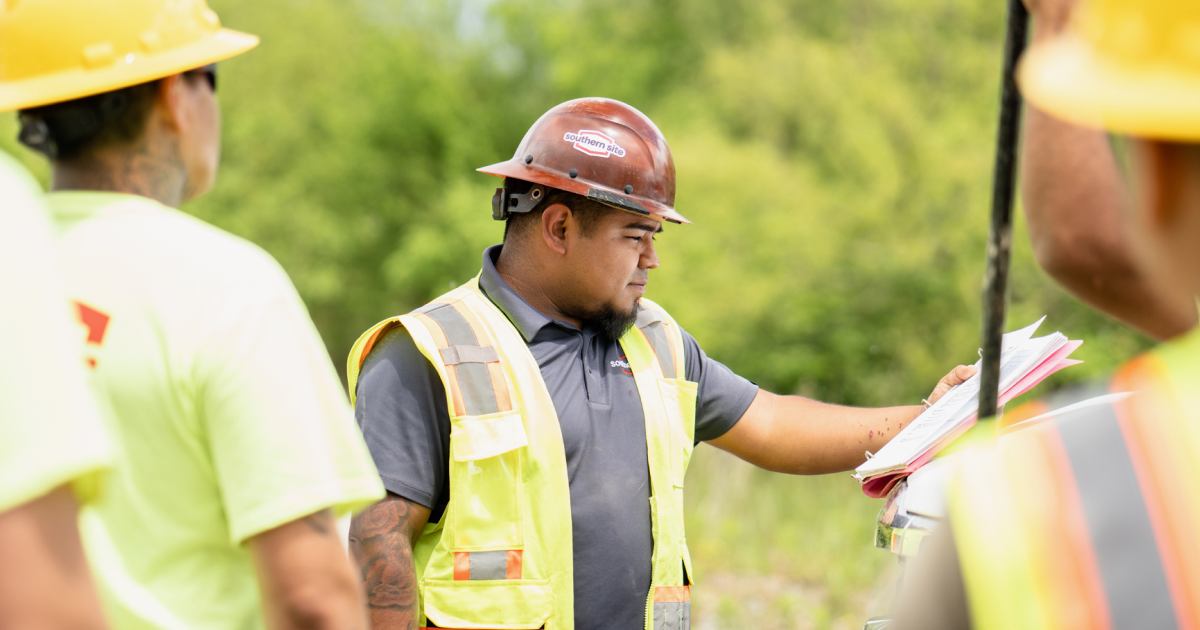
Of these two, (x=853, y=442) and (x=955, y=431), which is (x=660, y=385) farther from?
(x=955, y=431)

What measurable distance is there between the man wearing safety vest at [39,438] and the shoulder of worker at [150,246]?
281 mm

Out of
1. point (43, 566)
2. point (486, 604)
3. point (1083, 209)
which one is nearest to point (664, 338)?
point (486, 604)

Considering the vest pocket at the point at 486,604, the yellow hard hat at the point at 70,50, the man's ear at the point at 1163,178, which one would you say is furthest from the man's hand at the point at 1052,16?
the vest pocket at the point at 486,604

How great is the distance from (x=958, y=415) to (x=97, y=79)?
1821mm

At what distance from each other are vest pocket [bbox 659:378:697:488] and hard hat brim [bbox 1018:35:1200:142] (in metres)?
1.99

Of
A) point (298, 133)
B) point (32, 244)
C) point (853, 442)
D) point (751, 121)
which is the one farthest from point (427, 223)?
point (32, 244)

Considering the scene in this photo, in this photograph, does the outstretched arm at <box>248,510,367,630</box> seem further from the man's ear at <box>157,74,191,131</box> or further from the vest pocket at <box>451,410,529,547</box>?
the vest pocket at <box>451,410,529,547</box>

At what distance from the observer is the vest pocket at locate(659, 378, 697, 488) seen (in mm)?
2869

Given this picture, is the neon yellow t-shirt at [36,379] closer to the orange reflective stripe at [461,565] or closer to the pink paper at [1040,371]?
the orange reflective stripe at [461,565]

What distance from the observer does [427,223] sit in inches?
993

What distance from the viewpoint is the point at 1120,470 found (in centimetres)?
84

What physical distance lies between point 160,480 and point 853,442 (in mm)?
2177

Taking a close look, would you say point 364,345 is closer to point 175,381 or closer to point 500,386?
point 500,386

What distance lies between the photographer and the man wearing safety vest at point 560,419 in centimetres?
249
